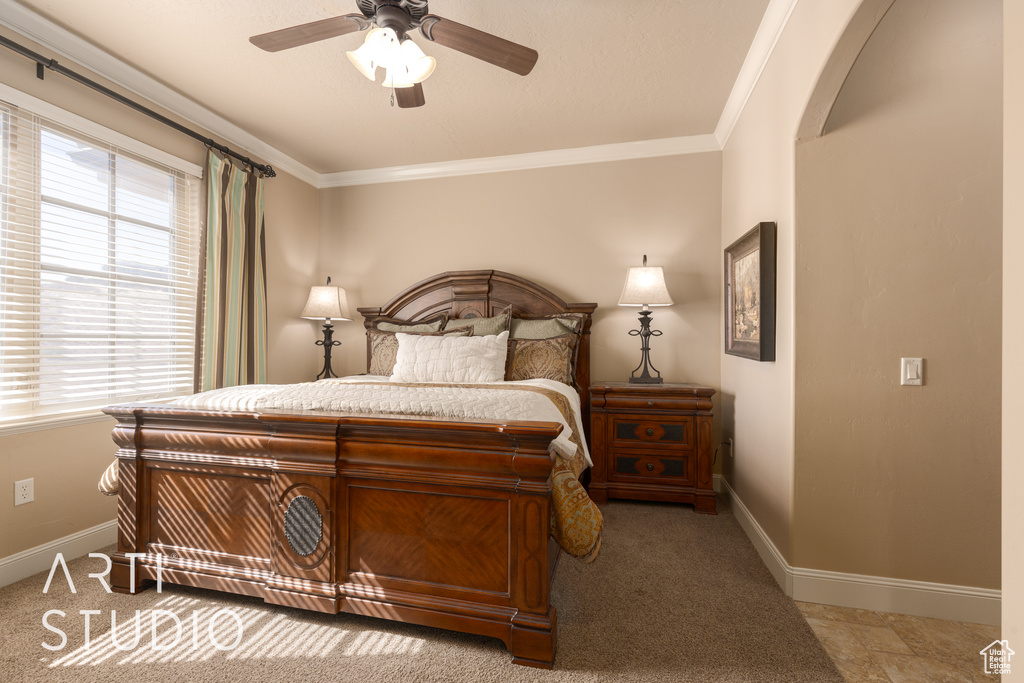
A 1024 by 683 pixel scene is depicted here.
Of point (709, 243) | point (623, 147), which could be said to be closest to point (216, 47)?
point (623, 147)

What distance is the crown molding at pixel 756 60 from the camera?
2129 millimetres

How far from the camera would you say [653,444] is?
10.3 feet

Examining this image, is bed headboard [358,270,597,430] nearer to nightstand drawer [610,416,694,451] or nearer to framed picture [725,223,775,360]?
nightstand drawer [610,416,694,451]

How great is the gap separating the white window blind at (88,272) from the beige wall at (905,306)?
3374mm

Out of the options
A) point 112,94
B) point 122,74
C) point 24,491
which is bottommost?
point 24,491

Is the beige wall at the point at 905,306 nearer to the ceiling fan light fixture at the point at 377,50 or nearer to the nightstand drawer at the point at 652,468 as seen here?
the nightstand drawer at the point at 652,468

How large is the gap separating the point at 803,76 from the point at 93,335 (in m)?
3.52

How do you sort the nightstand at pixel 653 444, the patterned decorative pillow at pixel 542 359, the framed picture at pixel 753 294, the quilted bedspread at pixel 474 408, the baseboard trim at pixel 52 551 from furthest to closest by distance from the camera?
the patterned decorative pillow at pixel 542 359 → the nightstand at pixel 653 444 → the framed picture at pixel 753 294 → the baseboard trim at pixel 52 551 → the quilted bedspread at pixel 474 408

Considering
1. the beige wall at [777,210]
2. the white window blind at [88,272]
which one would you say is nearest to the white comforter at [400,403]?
the white window blind at [88,272]

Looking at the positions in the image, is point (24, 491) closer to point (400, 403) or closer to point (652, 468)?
point (400, 403)

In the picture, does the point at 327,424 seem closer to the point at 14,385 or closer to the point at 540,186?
the point at 14,385

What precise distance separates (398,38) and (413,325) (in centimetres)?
232
